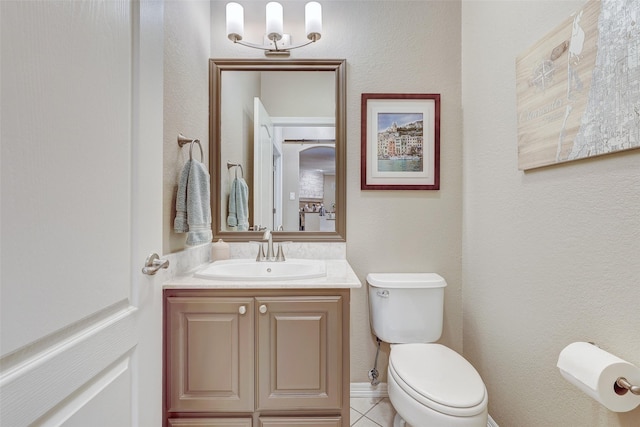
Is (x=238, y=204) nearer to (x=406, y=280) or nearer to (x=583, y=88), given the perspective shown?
(x=406, y=280)

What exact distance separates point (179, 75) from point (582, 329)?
1897 mm

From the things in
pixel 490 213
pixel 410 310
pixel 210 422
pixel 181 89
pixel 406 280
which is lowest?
pixel 210 422

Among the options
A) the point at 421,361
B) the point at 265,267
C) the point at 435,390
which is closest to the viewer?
the point at 435,390

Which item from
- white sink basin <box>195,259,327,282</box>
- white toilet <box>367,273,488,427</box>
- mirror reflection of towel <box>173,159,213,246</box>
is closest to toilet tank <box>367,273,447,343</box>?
white toilet <box>367,273,488,427</box>

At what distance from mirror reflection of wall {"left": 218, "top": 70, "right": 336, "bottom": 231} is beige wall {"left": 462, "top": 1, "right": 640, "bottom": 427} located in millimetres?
838

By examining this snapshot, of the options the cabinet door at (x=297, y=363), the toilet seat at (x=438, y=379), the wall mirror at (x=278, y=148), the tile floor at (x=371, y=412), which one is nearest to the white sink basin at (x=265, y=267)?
the wall mirror at (x=278, y=148)

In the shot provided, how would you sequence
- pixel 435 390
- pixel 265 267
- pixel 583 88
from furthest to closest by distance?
pixel 265 267 < pixel 435 390 < pixel 583 88

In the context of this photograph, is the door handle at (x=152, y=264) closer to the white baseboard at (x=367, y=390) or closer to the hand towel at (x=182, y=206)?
the hand towel at (x=182, y=206)

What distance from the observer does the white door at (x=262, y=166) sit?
1.85 metres

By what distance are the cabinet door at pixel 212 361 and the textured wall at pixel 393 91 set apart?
2.60ft

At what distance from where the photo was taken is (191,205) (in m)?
1.35

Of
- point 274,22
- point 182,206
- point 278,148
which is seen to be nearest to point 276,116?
point 278,148

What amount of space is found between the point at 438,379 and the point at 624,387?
57 centimetres

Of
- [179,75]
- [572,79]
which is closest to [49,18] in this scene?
[179,75]
